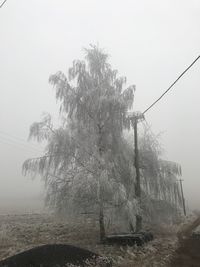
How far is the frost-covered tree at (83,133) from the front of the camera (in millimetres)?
19922

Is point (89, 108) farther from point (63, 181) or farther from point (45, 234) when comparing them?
point (45, 234)

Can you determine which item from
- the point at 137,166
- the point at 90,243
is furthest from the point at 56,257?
the point at 137,166

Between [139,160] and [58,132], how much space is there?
6573 millimetres

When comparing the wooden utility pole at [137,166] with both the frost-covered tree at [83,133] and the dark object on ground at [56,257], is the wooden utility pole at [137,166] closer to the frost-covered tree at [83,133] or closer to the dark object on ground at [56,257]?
the frost-covered tree at [83,133]

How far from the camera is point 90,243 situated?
1905 centimetres

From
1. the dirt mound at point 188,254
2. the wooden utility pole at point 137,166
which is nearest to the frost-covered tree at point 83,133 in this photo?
the wooden utility pole at point 137,166

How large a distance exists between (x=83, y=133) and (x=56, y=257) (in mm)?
8985

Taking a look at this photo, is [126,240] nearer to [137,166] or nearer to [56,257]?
[137,166]

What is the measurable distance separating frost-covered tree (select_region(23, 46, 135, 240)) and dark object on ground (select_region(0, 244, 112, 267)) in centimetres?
561

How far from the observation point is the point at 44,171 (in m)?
20.8

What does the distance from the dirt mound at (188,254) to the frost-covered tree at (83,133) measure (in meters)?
4.85

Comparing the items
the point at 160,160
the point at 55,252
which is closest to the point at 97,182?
the point at 55,252

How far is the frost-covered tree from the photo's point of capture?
19.9 meters

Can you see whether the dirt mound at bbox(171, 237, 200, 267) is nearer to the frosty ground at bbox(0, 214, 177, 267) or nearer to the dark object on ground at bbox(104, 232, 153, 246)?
the frosty ground at bbox(0, 214, 177, 267)
